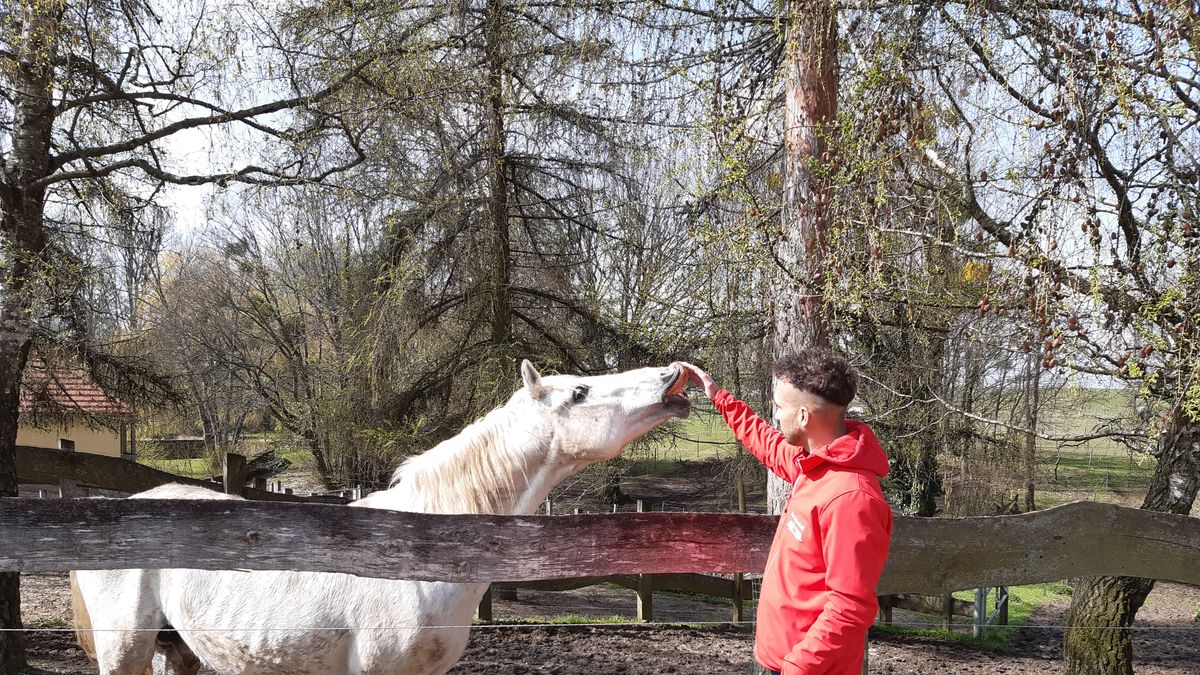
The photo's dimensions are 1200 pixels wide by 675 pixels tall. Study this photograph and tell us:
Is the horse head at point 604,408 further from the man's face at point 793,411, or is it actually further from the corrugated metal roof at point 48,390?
the corrugated metal roof at point 48,390

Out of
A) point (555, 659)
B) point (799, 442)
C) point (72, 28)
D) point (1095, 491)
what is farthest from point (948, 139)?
point (1095, 491)

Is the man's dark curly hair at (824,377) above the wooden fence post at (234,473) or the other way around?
above

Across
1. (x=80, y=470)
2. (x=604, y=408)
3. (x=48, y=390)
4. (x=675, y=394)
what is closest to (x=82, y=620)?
(x=604, y=408)

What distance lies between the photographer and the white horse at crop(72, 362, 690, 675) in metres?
3.07

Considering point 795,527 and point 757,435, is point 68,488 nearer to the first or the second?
point 757,435

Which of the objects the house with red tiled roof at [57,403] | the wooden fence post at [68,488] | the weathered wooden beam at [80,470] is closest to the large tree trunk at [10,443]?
the wooden fence post at [68,488]

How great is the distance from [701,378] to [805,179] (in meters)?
1.83

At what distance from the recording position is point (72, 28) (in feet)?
18.6

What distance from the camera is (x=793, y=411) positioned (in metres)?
2.12

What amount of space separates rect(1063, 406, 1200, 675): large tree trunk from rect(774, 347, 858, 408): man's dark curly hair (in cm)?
426

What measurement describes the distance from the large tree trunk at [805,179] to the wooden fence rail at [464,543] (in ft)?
3.64

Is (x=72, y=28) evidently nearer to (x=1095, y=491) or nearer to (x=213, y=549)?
(x=213, y=549)

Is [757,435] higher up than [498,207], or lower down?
lower down

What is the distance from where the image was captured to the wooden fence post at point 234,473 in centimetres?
789
